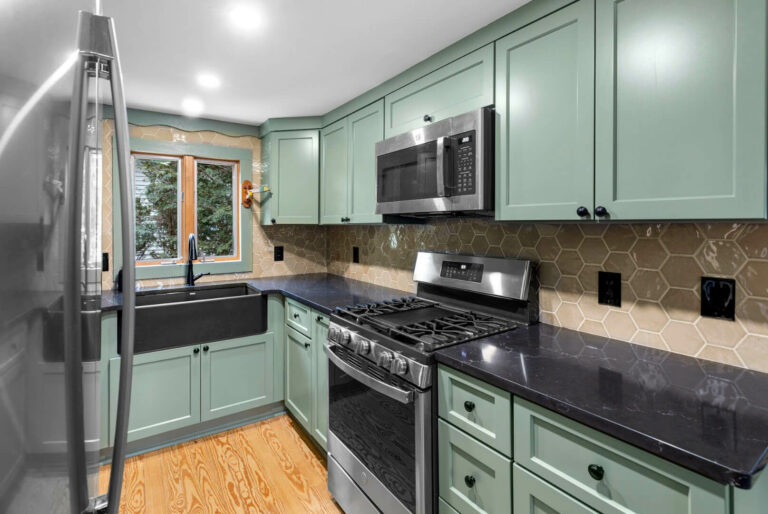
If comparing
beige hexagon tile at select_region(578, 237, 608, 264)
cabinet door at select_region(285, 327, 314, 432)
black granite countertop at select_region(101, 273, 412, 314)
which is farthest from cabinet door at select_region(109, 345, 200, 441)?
beige hexagon tile at select_region(578, 237, 608, 264)

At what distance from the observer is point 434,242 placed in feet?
7.91

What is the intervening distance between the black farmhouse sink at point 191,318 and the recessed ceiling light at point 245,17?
62.8 inches

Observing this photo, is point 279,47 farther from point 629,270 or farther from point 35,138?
point 629,270

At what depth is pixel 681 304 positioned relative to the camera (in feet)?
4.47

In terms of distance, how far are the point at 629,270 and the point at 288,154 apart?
246 centimetres

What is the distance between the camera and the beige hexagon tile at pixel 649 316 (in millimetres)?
1414

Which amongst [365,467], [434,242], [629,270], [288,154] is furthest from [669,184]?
[288,154]


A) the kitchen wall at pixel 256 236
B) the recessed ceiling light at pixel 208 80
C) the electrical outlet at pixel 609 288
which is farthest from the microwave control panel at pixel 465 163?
the kitchen wall at pixel 256 236

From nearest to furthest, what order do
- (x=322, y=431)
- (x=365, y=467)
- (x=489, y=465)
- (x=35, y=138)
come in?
(x=35, y=138), (x=489, y=465), (x=365, y=467), (x=322, y=431)

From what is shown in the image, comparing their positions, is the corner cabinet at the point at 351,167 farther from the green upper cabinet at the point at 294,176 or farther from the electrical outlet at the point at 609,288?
the electrical outlet at the point at 609,288

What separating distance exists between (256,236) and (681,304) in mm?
2924

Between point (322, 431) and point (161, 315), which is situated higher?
point (161, 315)

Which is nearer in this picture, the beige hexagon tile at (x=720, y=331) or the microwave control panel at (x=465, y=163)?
the beige hexagon tile at (x=720, y=331)

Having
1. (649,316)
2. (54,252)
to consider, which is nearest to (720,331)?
(649,316)
